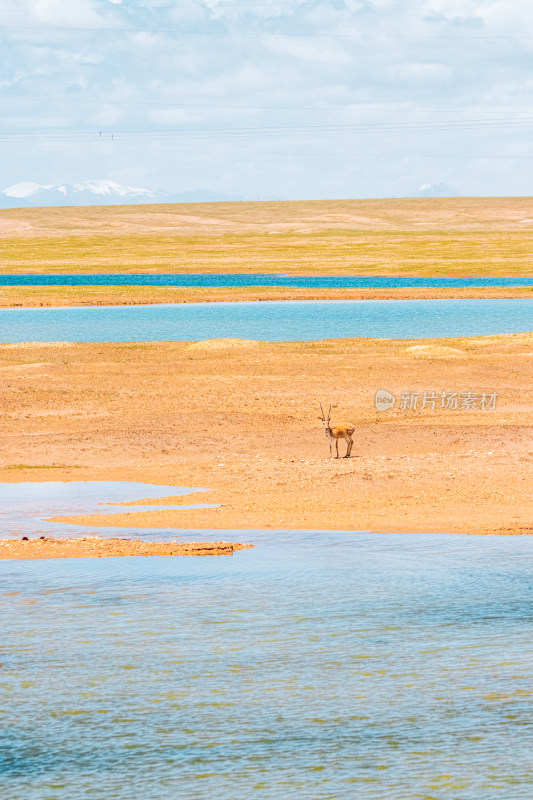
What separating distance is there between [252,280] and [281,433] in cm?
9275

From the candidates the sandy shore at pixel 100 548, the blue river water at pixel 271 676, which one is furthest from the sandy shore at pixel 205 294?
the blue river water at pixel 271 676

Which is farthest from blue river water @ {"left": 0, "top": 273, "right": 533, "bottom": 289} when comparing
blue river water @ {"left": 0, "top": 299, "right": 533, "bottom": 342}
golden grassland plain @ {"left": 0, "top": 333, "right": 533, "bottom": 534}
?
golden grassland plain @ {"left": 0, "top": 333, "right": 533, "bottom": 534}

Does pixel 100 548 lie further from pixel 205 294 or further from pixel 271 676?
pixel 205 294

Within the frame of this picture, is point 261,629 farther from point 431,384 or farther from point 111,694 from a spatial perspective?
point 431,384

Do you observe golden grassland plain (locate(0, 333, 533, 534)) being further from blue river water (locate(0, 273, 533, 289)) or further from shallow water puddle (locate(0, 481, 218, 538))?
blue river water (locate(0, 273, 533, 289))

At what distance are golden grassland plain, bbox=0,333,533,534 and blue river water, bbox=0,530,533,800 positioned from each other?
11.3 ft

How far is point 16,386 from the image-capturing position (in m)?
38.8

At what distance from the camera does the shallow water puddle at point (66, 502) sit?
19.8 meters

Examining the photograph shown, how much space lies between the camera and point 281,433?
29594mm

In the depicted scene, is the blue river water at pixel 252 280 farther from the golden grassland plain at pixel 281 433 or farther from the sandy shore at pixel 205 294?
the golden grassland plain at pixel 281 433

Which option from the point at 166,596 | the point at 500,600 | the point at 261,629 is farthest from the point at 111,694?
the point at 500,600

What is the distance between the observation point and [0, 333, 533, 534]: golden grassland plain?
2123 cm

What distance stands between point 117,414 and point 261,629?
67.1 feet

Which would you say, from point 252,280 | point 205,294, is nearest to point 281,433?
point 205,294
